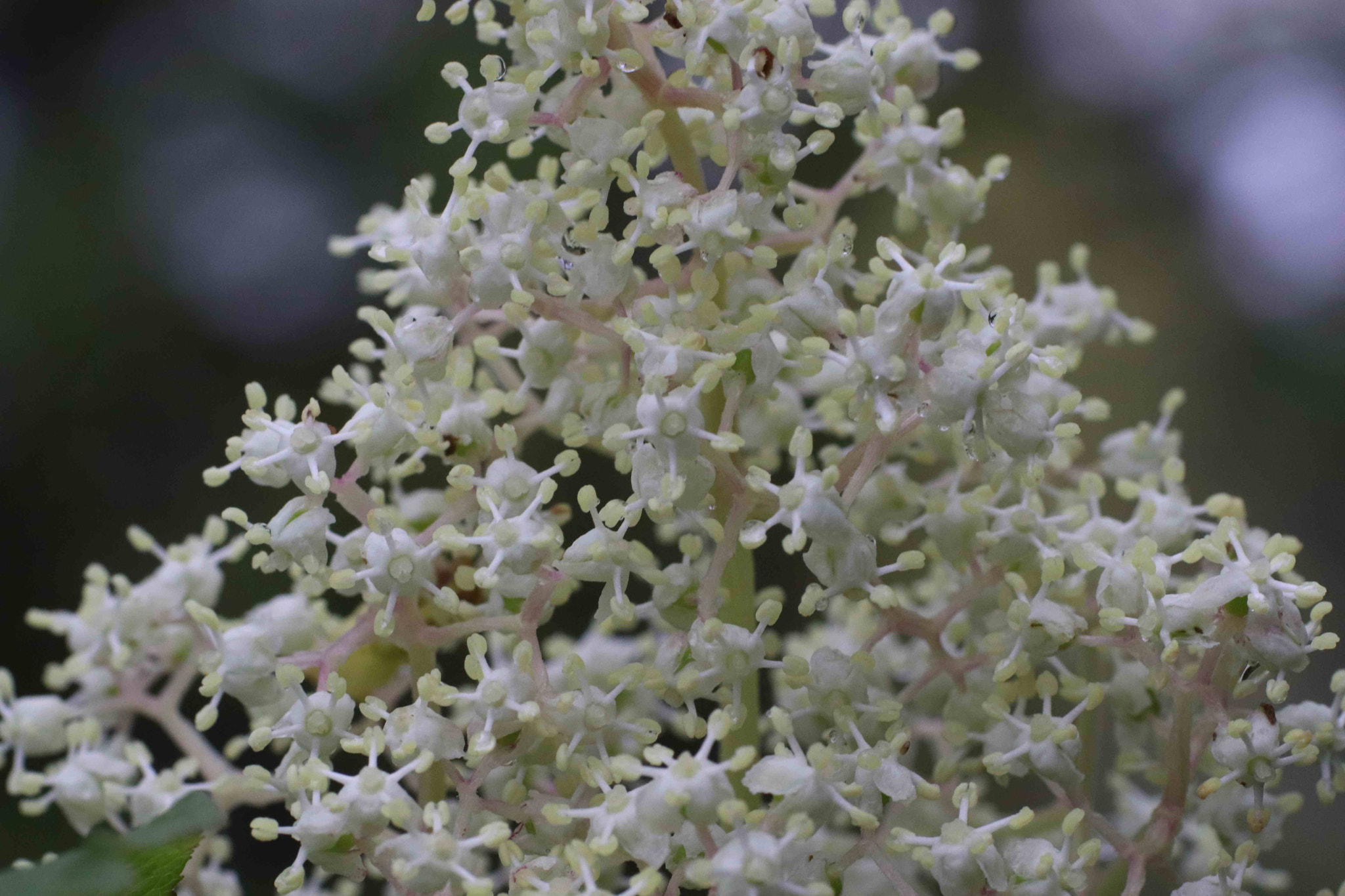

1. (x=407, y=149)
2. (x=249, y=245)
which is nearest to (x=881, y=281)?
(x=407, y=149)

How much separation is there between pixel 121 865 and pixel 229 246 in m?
1.28

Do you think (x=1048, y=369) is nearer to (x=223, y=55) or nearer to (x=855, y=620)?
(x=855, y=620)

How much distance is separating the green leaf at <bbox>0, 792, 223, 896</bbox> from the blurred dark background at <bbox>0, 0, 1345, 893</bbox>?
32.4 inches

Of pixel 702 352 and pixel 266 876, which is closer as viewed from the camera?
pixel 702 352

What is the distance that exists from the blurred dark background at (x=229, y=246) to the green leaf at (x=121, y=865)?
0.82 m

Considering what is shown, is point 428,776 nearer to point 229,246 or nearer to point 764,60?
point 764,60

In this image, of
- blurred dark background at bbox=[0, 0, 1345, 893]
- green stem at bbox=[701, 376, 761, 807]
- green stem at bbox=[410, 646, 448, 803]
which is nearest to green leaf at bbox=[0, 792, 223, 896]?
green stem at bbox=[410, 646, 448, 803]

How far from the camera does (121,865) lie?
37cm

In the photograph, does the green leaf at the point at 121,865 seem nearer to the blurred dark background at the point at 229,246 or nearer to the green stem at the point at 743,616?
the green stem at the point at 743,616

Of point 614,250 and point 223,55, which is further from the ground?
point 223,55

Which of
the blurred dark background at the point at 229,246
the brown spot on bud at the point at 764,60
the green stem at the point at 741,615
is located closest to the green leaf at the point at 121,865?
the green stem at the point at 741,615

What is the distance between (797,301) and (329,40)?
1.36 m

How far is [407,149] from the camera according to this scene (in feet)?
4.82

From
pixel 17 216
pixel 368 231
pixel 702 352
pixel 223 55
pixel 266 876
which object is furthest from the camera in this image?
pixel 223 55
